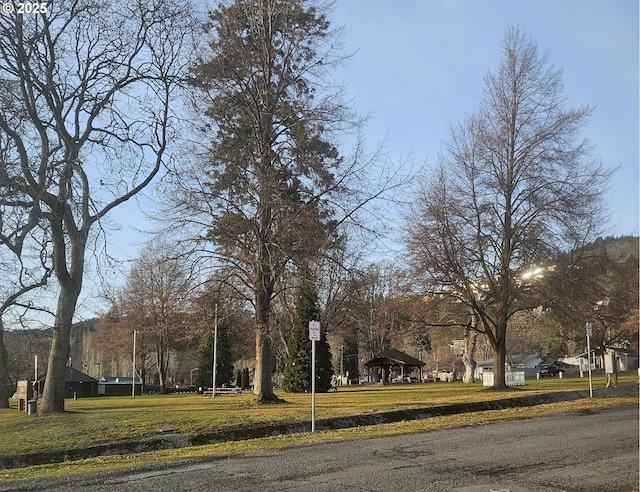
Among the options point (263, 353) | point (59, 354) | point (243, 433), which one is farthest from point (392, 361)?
point (243, 433)

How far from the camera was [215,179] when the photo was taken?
2384cm

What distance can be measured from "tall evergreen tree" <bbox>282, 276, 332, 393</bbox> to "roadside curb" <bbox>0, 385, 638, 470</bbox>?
2283 centimetres

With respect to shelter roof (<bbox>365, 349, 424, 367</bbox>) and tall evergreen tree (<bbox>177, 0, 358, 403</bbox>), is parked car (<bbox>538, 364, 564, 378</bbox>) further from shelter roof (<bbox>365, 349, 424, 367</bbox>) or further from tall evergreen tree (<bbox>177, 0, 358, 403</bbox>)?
tall evergreen tree (<bbox>177, 0, 358, 403</bbox>)

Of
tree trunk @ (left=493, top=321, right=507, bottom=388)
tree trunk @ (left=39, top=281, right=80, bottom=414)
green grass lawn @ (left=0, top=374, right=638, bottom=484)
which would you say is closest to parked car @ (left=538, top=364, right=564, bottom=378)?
tree trunk @ (left=493, top=321, right=507, bottom=388)

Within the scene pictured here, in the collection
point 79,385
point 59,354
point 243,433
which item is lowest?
point 79,385

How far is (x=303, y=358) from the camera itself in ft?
146

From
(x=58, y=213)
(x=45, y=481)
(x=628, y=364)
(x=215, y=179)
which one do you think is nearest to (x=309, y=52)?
(x=215, y=179)

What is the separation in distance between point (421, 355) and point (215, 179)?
82.6 meters

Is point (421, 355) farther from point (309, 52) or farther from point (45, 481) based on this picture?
point (45, 481)

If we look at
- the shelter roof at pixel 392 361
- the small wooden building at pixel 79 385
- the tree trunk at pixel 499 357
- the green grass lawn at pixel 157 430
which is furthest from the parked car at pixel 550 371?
the green grass lawn at pixel 157 430

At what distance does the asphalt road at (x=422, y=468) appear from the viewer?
789cm

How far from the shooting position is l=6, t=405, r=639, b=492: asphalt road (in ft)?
25.9

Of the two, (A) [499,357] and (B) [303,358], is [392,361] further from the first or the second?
(A) [499,357]

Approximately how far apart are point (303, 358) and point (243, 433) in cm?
2937
